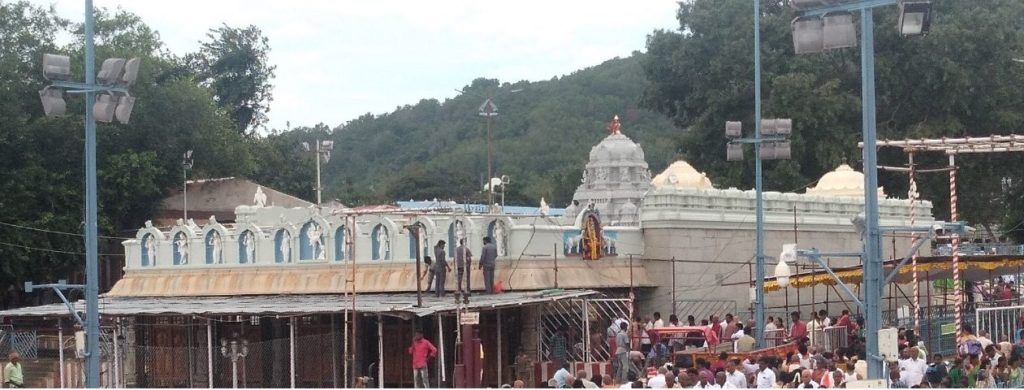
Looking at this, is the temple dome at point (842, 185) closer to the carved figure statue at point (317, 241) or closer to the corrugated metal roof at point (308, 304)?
the carved figure statue at point (317, 241)

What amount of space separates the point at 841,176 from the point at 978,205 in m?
15.0

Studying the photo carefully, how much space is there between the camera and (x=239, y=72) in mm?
69500

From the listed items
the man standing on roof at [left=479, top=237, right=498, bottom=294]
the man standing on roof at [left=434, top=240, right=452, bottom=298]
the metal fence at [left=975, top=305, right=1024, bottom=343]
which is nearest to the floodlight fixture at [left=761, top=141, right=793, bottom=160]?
the metal fence at [left=975, top=305, right=1024, bottom=343]

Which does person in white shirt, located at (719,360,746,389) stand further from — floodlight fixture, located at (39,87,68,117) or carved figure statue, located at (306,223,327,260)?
carved figure statue, located at (306,223,327,260)

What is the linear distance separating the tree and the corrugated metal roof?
33935 mm

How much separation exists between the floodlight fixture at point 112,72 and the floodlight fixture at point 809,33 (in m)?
8.34

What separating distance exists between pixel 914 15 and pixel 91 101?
9.95 meters

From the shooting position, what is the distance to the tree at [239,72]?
224 feet

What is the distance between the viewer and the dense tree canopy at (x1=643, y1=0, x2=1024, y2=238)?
171 ft

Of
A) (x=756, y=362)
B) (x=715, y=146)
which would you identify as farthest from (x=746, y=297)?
(x=715, y=146)

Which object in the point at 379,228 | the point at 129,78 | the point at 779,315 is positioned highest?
the point at 129,78

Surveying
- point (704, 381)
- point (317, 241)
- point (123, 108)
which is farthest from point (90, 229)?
point (317, 241)

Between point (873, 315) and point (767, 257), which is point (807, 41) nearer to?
point (873, 315)

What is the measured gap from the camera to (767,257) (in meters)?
35.6
